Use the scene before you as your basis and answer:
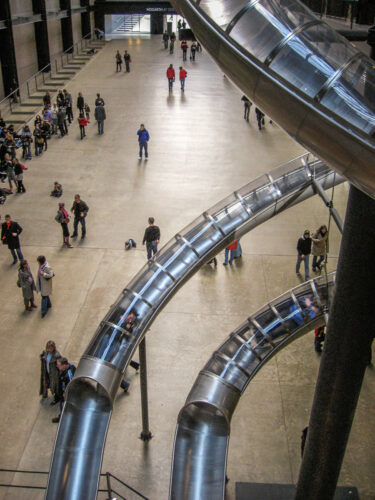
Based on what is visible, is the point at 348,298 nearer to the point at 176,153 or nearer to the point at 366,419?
the point at 366,419

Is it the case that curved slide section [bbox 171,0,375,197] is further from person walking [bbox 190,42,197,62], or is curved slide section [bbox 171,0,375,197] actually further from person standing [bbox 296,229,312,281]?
person walking [bbox 190,42,197,62]

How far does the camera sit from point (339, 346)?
22.3 ft

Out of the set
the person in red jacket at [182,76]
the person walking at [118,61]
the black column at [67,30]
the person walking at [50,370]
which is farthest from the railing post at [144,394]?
the black column at [67,30]

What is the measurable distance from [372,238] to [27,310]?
8.87m

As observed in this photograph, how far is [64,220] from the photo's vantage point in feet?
48.2

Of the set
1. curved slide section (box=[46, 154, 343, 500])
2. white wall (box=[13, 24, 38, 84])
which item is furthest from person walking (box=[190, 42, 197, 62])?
curved slide section (box=[46, 154, 343, 500])

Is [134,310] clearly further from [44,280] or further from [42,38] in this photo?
[42,38]

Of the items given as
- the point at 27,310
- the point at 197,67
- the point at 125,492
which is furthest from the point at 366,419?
the point at 197,67

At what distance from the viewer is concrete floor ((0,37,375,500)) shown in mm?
9312

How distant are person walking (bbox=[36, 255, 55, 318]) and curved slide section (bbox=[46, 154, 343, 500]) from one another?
3.71 m

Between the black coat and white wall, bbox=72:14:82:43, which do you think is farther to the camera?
white wall, bbox=72:14:82:43

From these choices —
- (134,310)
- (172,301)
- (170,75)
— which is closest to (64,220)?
(172,301)

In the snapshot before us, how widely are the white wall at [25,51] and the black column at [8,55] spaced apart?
199 centimetres

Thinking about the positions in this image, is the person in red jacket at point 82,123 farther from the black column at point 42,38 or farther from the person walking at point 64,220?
the black column at point 42,38
